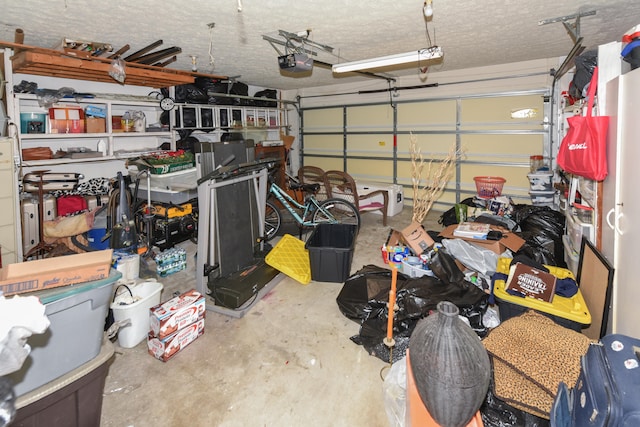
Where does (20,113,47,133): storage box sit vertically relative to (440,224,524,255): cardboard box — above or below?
above

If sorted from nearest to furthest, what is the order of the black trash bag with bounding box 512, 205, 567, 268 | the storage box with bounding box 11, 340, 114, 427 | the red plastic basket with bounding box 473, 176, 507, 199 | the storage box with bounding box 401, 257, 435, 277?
the storage box with bounding box 11, 340, 114, 427 → the storage box with bounding box 401, 257, 435, 277 → the black trash bag with bounding box 512, 205, 567, 268 → the red plastic basket with bounding box 473, 176, 507, 199

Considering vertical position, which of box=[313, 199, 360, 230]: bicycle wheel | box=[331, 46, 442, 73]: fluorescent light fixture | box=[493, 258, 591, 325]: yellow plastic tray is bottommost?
box=[493, 258, 591, 325]: yellow plastic tray

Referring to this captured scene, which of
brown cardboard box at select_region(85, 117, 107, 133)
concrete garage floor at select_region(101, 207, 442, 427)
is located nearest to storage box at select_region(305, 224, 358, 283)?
concrete garage floor at select_region(101, 207, 442, 427)

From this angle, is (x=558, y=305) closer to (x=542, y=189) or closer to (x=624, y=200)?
(x=624, y=200)

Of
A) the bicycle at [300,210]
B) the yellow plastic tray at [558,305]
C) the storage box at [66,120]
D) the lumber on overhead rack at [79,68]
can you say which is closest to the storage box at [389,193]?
the bicycle at [300,210]

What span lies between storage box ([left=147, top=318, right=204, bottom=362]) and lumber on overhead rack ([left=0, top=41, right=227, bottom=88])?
3.15m

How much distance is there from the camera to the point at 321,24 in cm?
322

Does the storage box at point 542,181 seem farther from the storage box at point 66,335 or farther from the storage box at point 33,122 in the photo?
the storage box at point 33,122

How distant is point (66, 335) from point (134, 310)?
0.96 metres

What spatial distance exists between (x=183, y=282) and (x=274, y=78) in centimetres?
421

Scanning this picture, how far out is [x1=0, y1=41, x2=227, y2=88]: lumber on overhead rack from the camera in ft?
11.6

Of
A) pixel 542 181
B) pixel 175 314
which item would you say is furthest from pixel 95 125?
pixel 542 181

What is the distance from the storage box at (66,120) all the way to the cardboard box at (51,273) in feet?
11.6

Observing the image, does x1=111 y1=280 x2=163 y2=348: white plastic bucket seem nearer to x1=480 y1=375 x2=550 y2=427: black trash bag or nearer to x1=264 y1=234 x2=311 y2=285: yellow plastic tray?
x1=264 y1=234 x2=311 y2=285: yellow plastic tray
